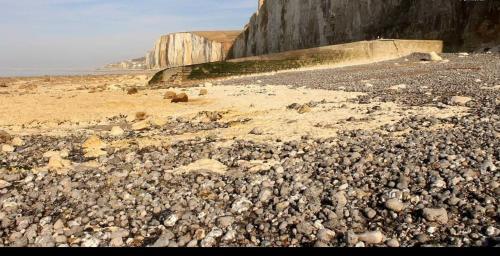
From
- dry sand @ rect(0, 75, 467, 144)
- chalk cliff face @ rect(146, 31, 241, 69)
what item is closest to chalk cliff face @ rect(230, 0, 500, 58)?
chalk cliff face @ rect(146, 31, 241, 69)

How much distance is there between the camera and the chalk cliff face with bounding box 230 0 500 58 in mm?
35906

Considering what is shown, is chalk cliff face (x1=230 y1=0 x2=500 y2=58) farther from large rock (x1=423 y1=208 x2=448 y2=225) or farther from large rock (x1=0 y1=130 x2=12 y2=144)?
large rock (x1=0 y1=130 x2=12 y2=144)

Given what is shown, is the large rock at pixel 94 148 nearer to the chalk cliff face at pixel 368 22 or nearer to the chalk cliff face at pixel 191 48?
the chalk cliff face at pixel 368 22

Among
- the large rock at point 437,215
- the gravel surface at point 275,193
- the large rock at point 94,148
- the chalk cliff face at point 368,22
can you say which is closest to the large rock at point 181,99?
the large rock at point 94,148

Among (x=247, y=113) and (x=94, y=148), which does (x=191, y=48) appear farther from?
(x=94, y=148)

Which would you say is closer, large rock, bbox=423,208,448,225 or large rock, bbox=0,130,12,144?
large rock, bbox=423,208,448,225

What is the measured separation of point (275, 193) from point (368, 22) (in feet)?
147

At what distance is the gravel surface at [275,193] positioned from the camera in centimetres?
460

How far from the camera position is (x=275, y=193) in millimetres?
5793

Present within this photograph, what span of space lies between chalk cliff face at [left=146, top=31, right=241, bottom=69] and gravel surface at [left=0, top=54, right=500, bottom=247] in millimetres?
84137

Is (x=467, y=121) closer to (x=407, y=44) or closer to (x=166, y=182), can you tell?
(x=166, y=182)

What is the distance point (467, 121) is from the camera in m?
8.99

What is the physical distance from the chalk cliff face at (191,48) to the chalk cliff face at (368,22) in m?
17.4
